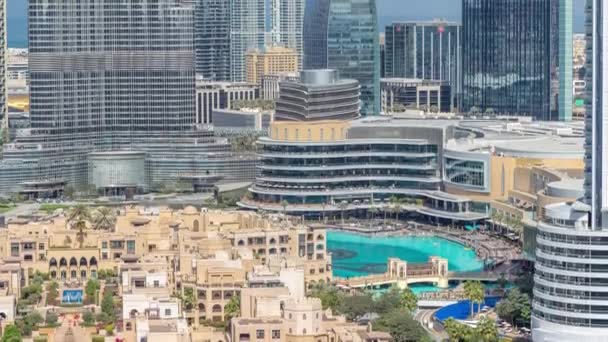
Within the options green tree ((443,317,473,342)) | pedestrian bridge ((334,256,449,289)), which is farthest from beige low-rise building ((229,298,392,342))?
pedestrian bridge ((334,256,449,289))

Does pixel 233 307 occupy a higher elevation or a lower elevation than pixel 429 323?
higher

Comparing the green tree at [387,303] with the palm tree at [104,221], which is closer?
the green tree at [387,303]

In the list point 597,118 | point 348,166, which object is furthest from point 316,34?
point 597,118

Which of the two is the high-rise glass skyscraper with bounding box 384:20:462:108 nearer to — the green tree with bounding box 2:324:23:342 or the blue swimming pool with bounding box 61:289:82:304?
the blue swimming pool with bounding box 61:289:82:304

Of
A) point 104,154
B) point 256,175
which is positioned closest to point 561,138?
point 256,175

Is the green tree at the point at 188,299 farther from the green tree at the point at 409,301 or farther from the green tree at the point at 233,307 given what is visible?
the green tree at the point at 409,301

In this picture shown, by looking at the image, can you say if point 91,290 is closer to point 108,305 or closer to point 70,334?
point 108,305

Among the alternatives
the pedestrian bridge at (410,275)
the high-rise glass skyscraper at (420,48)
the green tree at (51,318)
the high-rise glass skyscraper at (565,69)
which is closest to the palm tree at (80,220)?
the pedestrian bridge at (410,275)
